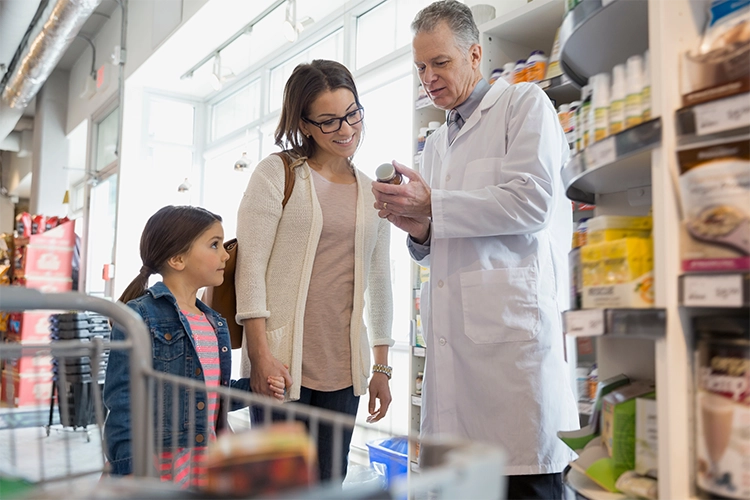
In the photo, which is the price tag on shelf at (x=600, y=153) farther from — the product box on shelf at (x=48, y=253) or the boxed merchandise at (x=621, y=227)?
the product box on shelf at (x=48, y=253)

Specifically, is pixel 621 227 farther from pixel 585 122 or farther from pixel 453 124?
pixel 453 124

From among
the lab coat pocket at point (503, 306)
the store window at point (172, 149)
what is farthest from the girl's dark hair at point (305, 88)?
the store window at point (172, 149)

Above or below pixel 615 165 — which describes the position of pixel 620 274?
below

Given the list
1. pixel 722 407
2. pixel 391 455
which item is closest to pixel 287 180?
pixel 722 407

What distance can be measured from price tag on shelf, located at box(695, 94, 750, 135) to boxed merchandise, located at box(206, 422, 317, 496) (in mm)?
726

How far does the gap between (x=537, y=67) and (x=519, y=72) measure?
0.09 meters

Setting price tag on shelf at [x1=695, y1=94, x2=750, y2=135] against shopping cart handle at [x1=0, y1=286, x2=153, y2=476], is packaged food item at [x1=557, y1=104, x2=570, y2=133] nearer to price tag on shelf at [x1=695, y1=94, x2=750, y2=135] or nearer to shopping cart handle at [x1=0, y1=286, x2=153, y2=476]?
price tag on shelf at [x1=695, y1=94, x2=750, y2=135]

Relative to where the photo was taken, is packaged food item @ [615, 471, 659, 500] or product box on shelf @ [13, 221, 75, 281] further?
product box on shelf @ [13, 221, 75, 281]

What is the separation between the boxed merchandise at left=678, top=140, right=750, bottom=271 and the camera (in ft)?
2.83

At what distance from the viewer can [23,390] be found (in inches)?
34.8

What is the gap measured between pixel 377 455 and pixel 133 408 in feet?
8.42

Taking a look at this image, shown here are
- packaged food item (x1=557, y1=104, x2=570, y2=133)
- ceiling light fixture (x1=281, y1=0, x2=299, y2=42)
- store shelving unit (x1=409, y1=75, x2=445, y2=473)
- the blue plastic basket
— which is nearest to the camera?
packaged food item (x1=557, y1=104, x2=570, y2=133)

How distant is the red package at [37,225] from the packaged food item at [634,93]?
24.6ft

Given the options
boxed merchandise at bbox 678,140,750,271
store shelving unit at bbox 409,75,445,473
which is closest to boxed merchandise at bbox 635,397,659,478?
boxed merchandise at bbox 678,140,750,271
